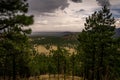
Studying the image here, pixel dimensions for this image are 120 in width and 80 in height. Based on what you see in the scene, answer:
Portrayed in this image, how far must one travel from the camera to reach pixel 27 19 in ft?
92.7

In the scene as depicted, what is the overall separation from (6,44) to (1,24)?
7.26 ft

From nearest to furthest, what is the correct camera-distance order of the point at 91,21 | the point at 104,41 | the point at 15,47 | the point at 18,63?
the point at 15,47, the point at 104,41, the point at 91,21, the point at 18,63

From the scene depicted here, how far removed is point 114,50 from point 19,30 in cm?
2728

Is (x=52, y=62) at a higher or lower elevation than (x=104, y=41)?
lower

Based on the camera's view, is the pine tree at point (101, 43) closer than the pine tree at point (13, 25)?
No

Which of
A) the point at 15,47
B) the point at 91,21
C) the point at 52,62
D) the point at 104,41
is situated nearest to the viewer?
the point at 15,47

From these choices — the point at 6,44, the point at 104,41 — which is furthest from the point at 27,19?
the point at 104,41

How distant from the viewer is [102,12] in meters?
53.4

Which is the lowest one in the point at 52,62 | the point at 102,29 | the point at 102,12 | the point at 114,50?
the point at 52,62

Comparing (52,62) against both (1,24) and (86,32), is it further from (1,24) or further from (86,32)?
(1,24)

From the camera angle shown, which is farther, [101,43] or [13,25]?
[101,43]

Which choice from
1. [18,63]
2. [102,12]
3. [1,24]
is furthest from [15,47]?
[18,63]

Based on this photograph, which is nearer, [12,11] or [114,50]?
[12,11]

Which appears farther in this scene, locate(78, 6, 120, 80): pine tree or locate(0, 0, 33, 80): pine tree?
locate(78, 6, 120, 80): pine tree
